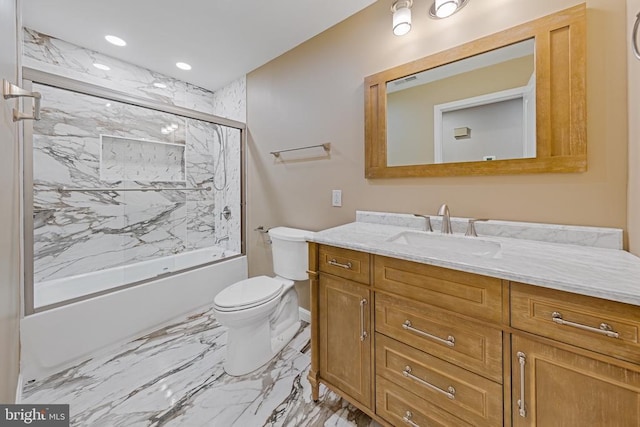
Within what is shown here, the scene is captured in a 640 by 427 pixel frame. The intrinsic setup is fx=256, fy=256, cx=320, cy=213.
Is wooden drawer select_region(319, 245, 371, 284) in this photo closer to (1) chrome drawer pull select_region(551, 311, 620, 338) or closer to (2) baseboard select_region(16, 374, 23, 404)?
(1) chrome drawer pull select_region(551, 311, 620, 338)

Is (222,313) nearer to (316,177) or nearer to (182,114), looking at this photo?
(316,177)

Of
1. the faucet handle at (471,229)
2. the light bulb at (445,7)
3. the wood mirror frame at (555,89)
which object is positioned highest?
the light bulb at (445,7)

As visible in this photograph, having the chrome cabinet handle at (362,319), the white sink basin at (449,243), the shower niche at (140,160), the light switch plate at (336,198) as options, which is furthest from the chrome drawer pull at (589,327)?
the shower niche at (140,160)

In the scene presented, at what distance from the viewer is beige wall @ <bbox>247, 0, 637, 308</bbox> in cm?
107

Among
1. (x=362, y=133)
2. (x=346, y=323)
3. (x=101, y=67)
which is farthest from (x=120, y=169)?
(x=346, y=323)

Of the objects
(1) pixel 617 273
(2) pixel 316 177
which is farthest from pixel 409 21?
(1) pixel 617 273

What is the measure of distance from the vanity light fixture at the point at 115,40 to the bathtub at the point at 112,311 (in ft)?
6.57

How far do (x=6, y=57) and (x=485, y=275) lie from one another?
1.95 meters

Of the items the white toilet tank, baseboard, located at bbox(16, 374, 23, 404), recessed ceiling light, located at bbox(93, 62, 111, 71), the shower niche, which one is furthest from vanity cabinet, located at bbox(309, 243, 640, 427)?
recessed ceiling light, located at bbox(93, 62, 111, 71)

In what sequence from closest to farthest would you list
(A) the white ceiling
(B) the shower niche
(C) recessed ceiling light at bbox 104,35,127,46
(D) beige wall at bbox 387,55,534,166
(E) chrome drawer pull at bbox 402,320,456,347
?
1. (E) chrome drawer pull at bbox 402,320,456,347
2. (D) beige wall at bbox 387,55,534,166
3. (A) the white ceiling
4. (C) recessed ceiling light at bbox 104,35,127,46
5. (B) the shower niche

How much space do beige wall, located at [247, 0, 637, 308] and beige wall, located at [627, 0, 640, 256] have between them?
1.3 inches

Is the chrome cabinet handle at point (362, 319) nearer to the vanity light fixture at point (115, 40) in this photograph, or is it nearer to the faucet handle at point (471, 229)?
the faucet handle at point (471, 229)

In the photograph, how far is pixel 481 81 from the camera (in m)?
1.36

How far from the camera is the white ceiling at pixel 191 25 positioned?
5.68 ft
